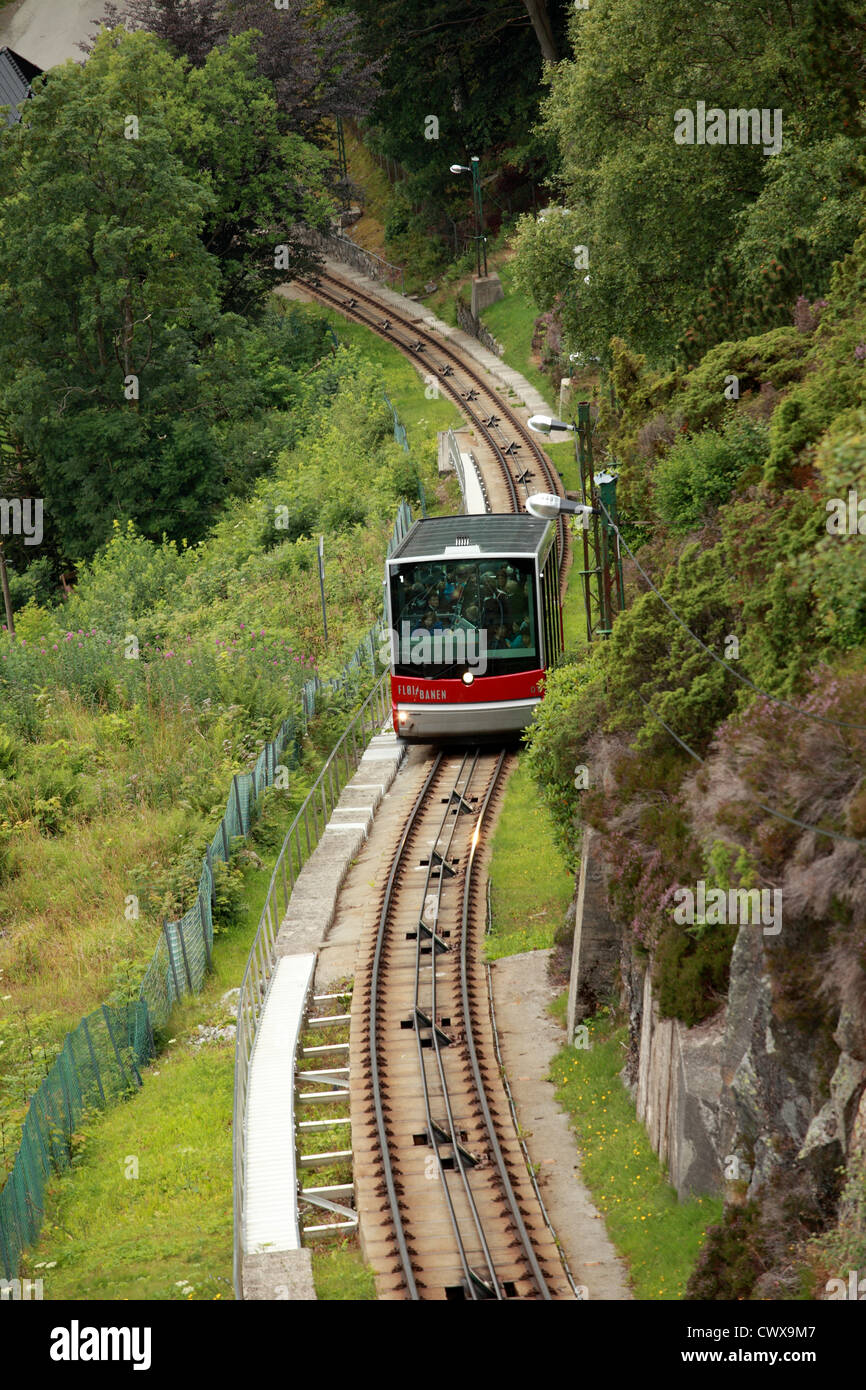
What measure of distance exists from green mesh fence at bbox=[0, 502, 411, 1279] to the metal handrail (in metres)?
0.91

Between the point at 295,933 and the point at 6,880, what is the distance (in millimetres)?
5509

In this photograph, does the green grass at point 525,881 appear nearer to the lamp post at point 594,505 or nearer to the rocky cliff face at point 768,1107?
the lamp post at point 594,505

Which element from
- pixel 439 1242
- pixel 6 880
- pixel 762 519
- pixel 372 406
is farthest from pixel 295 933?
pixel 372 406

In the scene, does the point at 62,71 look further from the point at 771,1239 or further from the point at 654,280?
the point at 771,1239

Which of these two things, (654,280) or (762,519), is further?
(654,280)

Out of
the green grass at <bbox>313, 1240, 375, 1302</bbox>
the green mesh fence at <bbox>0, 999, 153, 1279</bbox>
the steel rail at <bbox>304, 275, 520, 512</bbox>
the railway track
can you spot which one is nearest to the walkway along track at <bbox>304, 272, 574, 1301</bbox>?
the railway track

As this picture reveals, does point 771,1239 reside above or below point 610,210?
below

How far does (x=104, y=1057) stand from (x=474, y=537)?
10.8 metres

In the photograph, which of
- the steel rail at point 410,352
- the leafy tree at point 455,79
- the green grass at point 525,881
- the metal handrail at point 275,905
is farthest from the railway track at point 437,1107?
the leafy tree at point 455,79

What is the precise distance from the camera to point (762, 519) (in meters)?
15.9

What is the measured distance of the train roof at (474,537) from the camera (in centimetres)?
2394

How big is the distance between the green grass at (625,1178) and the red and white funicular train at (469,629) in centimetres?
→ 709

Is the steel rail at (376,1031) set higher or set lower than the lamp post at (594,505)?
lower

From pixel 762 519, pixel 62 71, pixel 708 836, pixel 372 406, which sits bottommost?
pixel 708 836
